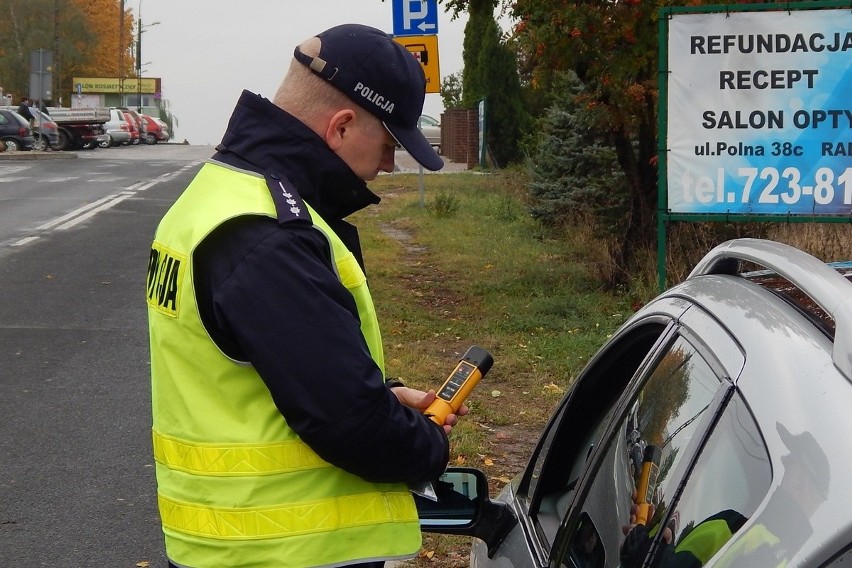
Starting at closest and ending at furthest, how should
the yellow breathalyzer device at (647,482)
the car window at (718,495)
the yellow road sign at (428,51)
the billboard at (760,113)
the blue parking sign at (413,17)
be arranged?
the car window at (718,495), the yellow breathalyzer device at (647,482), the billboard at (760,113), the blue parking sign at (413,17), the yellow road sign at (428,51)

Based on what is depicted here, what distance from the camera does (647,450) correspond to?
2.21 metres

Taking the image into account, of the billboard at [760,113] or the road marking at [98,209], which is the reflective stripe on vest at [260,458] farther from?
the road marking at [98,209]

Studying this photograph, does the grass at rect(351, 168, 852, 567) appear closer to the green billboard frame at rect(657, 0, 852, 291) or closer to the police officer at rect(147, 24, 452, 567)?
the green billboard frame at rect(657, 0, 852, 291)

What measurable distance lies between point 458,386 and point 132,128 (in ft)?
185

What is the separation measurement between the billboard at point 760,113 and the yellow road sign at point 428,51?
706 cm

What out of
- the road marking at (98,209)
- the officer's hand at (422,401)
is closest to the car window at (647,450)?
the officer's hand at (422,401)

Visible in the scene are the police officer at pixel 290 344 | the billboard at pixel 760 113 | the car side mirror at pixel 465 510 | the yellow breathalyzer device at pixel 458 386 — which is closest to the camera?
the police officer at pixel 290 344

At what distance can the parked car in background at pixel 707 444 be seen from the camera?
143 cm

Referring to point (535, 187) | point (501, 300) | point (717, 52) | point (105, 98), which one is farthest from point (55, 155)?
point (105, 98)

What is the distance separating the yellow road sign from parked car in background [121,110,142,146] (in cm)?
4277

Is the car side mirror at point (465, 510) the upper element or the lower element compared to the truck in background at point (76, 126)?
lower

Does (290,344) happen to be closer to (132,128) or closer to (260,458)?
(260,458)

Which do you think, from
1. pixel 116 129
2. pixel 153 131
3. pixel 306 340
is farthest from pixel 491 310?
pixel 153 131

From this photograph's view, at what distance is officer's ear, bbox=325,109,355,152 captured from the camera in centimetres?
241
